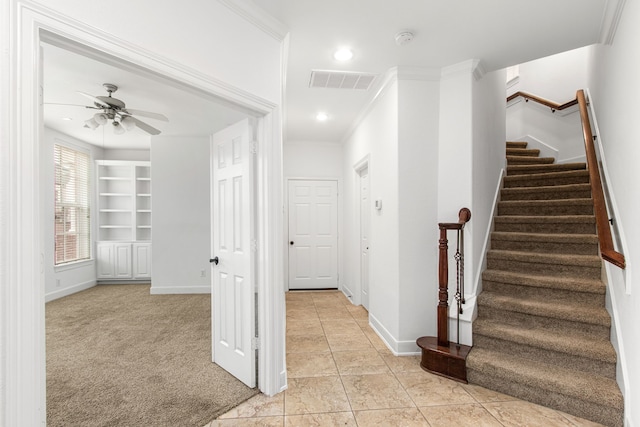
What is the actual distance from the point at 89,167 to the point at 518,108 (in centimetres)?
774

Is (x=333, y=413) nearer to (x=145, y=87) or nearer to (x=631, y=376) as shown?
(x=631, y=376)

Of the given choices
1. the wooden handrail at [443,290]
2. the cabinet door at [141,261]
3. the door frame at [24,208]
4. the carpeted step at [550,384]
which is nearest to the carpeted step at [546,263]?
the wooden handrail at [443,290]

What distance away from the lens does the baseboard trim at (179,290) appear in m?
5.16

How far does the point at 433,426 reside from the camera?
6.34ft

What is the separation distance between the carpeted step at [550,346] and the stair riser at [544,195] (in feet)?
5.54

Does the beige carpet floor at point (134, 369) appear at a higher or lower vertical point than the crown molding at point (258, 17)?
lower

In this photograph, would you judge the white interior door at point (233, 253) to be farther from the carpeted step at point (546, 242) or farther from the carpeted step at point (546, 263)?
the carpeted step at point (546, 242)

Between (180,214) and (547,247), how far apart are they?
200 inches

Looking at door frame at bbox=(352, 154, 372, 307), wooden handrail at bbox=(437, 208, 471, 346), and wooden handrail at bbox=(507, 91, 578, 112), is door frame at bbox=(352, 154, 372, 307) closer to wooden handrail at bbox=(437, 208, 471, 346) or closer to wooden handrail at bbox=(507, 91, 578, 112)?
wooden handrail at bbox=(437, 208, 471, 346)

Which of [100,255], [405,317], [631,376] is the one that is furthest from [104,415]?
[100,255]

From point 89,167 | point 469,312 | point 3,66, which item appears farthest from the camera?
point 89,167

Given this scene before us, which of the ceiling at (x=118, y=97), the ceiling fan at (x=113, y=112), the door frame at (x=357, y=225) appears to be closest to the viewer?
the ceiling at (x=118, y=97)

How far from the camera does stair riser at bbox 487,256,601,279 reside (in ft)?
8.61

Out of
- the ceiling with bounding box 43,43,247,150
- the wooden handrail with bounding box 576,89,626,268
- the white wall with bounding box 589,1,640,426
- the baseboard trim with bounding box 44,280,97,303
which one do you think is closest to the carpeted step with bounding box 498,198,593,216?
the wooden handrail with bounding box 576,89,626,268
